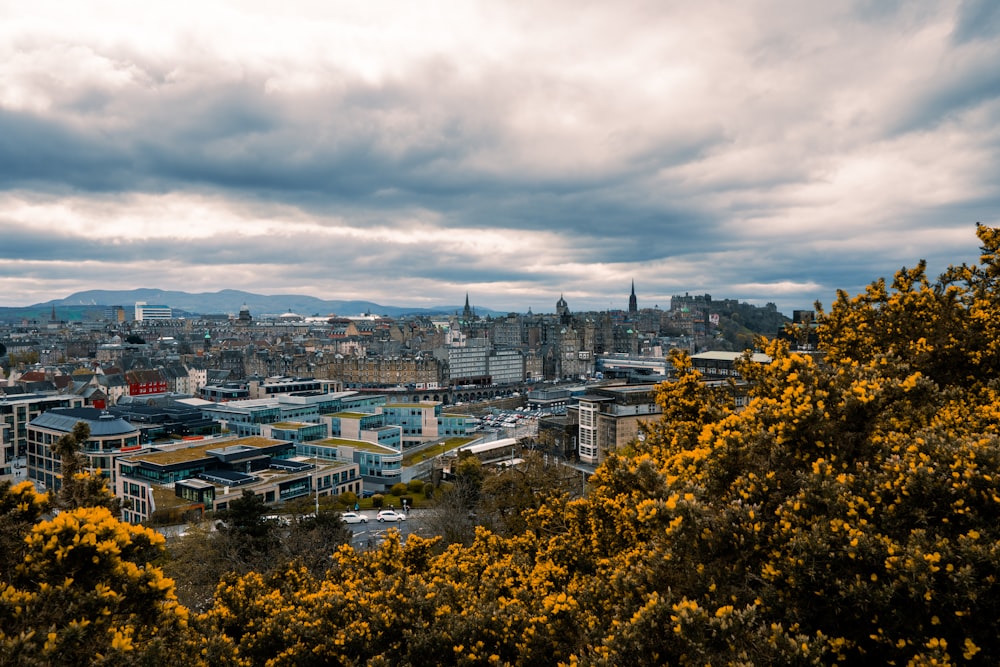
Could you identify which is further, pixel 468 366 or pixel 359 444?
pixel 468 366

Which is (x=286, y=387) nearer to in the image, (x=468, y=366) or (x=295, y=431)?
(x=295, y=431)

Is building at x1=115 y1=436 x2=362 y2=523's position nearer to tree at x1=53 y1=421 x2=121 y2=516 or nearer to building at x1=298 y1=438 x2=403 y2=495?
building at x1=298 y1=438 x2=403 y2=495

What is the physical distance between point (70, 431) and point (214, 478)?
13645 mm

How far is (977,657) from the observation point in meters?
6.29

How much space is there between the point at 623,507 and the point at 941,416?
5.82 meters

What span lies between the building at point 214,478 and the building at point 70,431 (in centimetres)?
203

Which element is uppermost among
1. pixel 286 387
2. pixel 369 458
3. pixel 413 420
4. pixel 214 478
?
pixel 286 387

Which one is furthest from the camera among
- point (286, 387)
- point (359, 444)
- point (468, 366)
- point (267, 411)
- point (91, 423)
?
point (468, 366)

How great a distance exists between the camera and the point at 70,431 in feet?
165

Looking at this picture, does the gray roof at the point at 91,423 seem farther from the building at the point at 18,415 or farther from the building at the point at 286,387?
the building at the point at 286,387

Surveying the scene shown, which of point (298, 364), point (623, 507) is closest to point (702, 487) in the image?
point (623, 507)

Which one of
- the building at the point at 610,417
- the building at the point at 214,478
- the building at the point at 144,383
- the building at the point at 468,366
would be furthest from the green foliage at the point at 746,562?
the building at the point at 468,366

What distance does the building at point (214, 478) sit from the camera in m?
45.2

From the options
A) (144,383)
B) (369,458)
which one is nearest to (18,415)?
(144,383)
